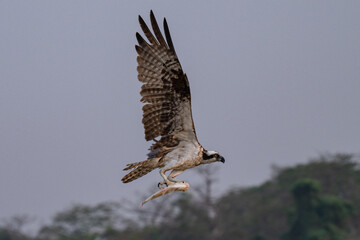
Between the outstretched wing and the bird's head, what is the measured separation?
1.33 ft

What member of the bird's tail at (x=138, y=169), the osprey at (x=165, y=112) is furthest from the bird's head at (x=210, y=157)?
the bird's tail at (x=138, y=169)

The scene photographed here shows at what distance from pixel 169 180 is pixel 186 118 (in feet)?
3.37

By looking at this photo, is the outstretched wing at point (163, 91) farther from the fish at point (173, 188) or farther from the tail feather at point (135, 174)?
the fish at point (173, 188)

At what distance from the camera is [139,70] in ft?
38.1

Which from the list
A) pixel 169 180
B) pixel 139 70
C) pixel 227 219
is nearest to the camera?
pixel 169 180

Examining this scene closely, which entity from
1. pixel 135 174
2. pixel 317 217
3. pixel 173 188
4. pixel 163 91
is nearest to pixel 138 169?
pixel 135 174

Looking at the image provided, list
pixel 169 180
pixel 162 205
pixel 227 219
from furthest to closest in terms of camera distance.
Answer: pixel 227 219, pixel 162 205, pixel 169 180

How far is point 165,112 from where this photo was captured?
11.3 metres

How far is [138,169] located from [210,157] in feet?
3.98

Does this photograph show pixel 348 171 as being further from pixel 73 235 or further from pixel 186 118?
pixel 186 118

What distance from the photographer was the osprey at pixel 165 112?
11133mm

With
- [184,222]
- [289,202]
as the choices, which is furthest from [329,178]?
[184,222]

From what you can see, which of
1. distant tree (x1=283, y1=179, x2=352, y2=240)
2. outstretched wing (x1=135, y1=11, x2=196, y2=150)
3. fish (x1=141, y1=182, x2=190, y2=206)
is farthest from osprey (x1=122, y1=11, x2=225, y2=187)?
distant tree (x1=283, y1=179, x2=352, y2=240)

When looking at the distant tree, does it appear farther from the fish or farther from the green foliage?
the fish
